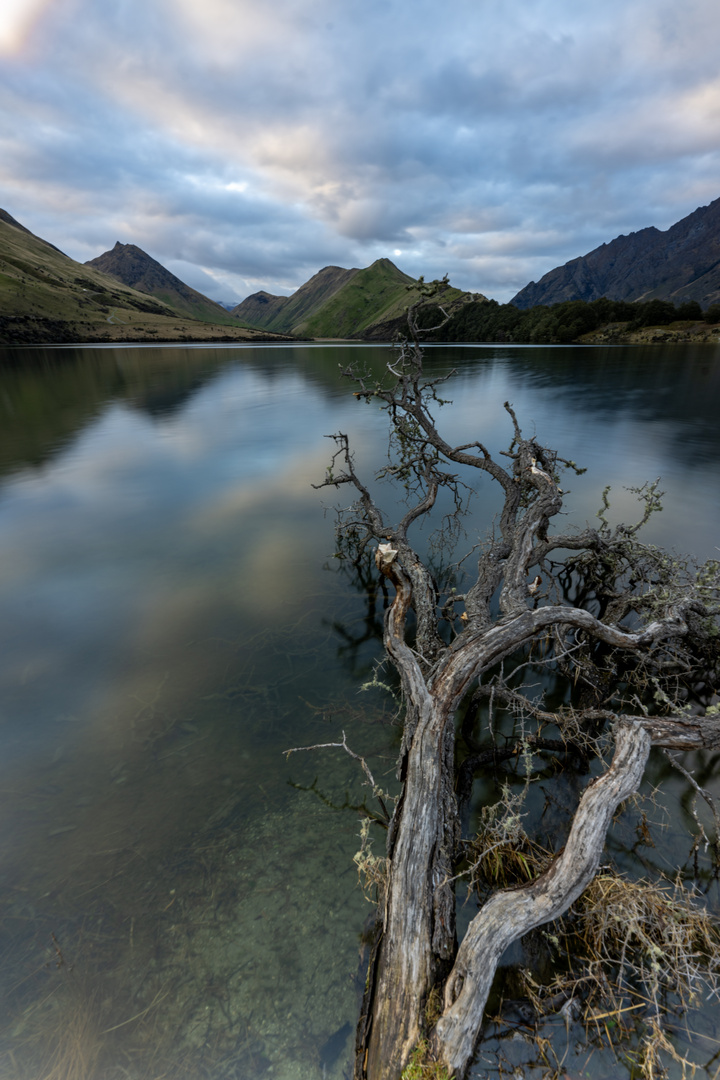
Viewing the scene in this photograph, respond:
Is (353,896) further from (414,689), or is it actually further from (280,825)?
(414,689)

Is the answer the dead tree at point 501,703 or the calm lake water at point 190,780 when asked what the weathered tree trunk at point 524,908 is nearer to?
the dead tree at point 501,703

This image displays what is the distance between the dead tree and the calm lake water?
117 cm

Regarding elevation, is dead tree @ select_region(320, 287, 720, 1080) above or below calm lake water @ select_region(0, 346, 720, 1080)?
above

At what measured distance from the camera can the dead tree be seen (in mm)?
3686

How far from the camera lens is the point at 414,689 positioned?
254 inches

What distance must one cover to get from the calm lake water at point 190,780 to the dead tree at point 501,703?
46.0 inches

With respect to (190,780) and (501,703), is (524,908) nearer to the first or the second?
(501,703)

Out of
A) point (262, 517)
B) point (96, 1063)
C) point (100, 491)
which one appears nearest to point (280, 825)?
point (96, 1063)

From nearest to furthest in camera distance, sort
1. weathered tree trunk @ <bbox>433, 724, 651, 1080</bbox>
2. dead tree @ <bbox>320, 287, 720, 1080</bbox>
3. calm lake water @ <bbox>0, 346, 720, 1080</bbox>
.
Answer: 1. weathered tree trunk @ <bbox>433, 724, 651, 1080</bbox>
2. dead tree @ <bbox>320, 287, 720, 1080</bbox>
3. calm lake water @ <bbox>0, 346, 720, 1080</bbox>

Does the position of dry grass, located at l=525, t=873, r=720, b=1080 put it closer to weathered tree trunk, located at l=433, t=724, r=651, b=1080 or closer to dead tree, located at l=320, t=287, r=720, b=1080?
weathered tree trunk, located at l=433, t=724, r=651, b=1080

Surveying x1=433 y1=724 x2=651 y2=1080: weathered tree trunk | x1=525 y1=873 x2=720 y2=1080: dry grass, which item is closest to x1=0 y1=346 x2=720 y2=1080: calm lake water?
x1=525 y1=873 x2=720 y2=1080: dry grass

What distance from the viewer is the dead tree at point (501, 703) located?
12.1 feet

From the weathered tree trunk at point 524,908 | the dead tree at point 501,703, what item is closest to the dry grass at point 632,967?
the weathered tree trunk at point 524,908

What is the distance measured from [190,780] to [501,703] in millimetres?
5855
